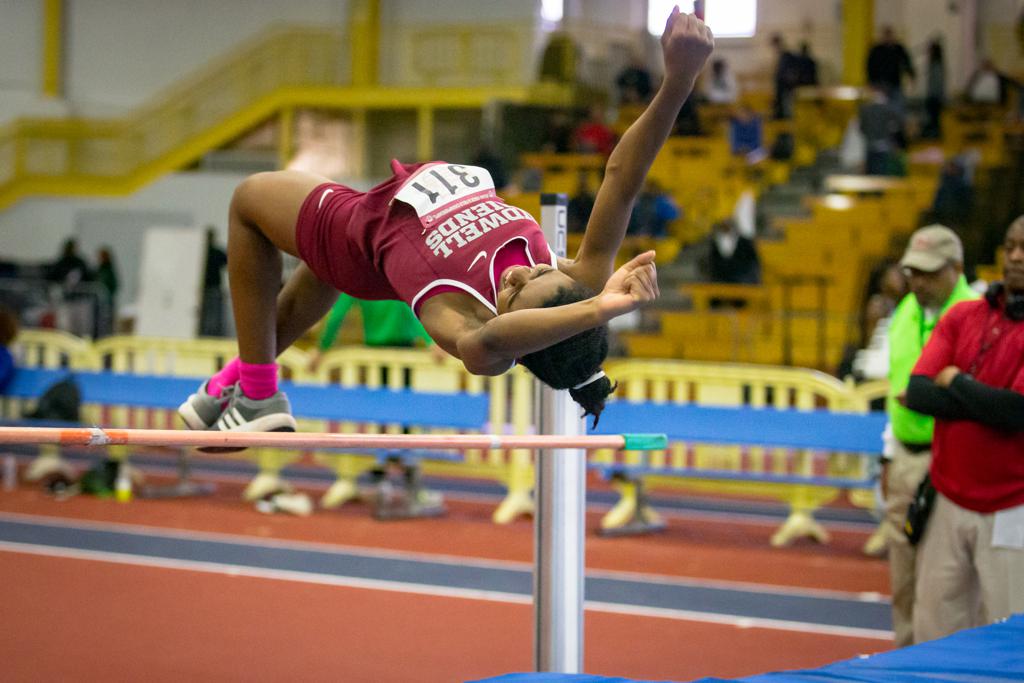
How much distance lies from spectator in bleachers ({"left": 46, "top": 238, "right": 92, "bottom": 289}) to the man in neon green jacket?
13.5 meters

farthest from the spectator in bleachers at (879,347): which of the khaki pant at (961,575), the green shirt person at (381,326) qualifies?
the khaki pant at (961,575)

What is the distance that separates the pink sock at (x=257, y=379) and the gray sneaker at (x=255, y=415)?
0.05 feet

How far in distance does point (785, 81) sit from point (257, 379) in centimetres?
1478

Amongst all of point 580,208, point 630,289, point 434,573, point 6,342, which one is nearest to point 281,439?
point 630,289

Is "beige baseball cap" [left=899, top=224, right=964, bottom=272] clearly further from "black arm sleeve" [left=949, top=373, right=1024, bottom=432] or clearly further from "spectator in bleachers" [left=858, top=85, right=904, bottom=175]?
"spectator in bleachers" [left=858, top=85, right=904, bottom=175]

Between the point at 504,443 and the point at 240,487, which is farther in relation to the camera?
the point at 240,487

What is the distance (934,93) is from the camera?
1625cm

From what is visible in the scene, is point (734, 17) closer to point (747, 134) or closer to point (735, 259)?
point (747, 134)

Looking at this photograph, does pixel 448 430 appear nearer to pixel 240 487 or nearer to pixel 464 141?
pixel 240 487

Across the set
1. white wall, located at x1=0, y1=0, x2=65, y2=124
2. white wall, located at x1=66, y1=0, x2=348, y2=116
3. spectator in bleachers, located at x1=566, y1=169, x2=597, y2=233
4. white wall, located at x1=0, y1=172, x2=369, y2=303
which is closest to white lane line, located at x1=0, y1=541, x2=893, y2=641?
spectator in bleachers, located at x1=566, y1=169, x2=597, y2=233

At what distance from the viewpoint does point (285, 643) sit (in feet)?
18.1

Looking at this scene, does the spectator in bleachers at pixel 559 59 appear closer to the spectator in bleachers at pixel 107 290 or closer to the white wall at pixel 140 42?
the white wall at pixel 140 42

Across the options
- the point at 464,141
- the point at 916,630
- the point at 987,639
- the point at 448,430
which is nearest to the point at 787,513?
the point at 448,430

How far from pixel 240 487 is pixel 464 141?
1046 centimetres
